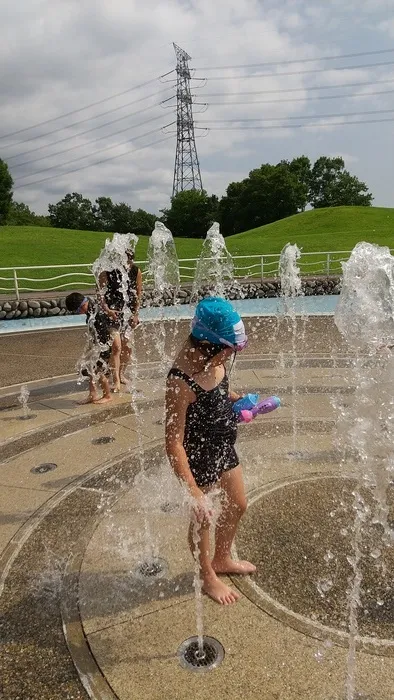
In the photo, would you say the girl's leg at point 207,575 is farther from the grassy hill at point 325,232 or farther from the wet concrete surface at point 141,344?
the grassy hill at point 325,232

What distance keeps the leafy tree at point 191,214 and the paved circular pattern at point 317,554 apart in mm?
55238

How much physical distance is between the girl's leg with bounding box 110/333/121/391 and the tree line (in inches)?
1999

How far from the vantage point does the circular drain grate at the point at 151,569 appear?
111 inches

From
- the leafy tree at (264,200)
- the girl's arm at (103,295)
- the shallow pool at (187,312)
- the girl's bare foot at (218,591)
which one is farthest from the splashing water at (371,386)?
the leafy tree at (264,200)

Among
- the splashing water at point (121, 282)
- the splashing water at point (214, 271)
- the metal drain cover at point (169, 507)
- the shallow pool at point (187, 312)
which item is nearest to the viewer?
the metal drain cover at point (169, 507)

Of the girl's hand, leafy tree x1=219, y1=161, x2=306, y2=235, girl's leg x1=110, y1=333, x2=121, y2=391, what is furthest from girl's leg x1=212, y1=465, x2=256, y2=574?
leafy tree x1=219, y1=161, x2=306, y2=235

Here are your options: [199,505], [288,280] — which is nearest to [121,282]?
[199,505]

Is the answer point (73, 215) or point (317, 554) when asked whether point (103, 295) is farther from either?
point (73, 215)

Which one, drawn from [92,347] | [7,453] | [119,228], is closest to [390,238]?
[92,347]

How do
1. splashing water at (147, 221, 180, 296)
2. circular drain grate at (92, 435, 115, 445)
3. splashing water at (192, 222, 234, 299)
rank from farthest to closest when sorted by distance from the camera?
splashing water at (192, 222, 234, 299)
splashing water at (147, 221, 180, 296)
circular drain grate at (92, 435, 115, 445)

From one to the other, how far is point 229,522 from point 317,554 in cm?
60

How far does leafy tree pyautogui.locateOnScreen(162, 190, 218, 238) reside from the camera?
5788 centimetres

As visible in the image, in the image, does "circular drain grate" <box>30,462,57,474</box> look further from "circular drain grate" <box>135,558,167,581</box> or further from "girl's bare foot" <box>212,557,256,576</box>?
"girl's bare foot" <box>212,557,256,576</box>

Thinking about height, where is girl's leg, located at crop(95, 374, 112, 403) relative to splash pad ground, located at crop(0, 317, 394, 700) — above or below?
above
